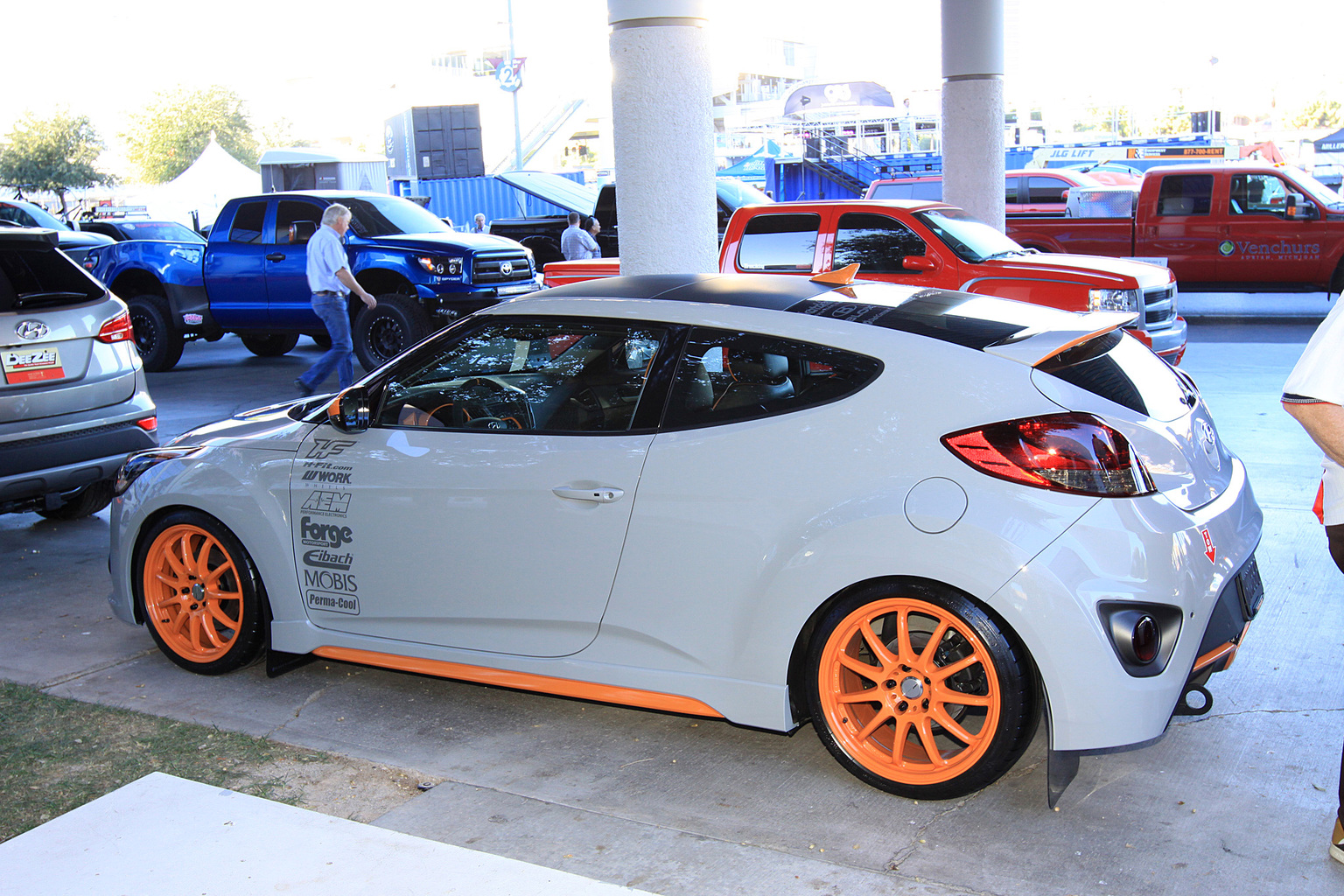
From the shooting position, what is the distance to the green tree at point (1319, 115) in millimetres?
92500

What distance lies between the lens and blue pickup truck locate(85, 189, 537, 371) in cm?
1275

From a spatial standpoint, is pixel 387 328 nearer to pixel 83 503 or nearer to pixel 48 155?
pixel 83 503

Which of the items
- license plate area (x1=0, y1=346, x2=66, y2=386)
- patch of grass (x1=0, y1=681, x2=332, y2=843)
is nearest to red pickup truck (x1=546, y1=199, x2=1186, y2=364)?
license plate area (x1=0, y1=346, x2=66, y2=386)

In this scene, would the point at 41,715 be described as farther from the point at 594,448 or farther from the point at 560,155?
the point at 560,155

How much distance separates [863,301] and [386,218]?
10668mm

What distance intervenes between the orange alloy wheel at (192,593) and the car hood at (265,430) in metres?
0.37

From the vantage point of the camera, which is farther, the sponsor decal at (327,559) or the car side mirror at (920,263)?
the car side mirror at (920,263)

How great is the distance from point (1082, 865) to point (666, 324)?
78.6 inches

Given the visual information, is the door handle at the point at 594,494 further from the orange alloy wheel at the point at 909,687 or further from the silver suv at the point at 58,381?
the silver suv at the point at 58,381

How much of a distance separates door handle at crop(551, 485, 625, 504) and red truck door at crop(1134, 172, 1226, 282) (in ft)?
47.1

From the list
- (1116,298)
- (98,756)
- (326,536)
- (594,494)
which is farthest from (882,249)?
(98,756)

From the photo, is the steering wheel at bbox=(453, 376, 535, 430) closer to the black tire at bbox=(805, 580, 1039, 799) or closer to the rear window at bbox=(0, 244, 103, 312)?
the black tire at bbox=(805, 580, 1039, 799)

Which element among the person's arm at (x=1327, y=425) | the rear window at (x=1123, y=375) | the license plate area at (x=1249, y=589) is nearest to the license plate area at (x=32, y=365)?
the rear window at (x=1123, y=375)

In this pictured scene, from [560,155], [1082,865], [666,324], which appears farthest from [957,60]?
[560,155]
